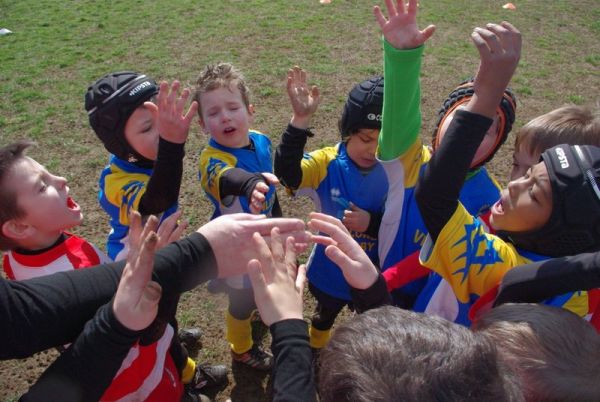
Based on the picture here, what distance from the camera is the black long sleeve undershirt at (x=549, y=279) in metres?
1.55

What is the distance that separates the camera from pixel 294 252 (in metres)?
1.73

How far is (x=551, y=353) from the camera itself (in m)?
1.34

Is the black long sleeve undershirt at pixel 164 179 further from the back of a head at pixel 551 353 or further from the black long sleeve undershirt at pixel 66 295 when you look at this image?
the back of a head at pixel 551 353

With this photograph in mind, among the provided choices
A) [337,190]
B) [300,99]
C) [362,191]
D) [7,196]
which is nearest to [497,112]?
[362,191]

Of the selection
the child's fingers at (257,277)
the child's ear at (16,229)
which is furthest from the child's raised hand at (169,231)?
the child's ear at (16,229)

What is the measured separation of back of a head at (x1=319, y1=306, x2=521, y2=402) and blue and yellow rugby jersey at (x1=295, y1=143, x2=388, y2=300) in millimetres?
1503

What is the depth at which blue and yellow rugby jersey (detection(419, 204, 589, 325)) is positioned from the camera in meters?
1.72

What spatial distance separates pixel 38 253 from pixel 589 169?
2.38 meters

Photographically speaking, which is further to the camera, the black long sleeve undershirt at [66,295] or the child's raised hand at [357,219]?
the child's raised hand at [357,219]

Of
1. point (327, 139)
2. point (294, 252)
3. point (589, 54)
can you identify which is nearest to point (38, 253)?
point (294, 252)

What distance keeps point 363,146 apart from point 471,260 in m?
1.12

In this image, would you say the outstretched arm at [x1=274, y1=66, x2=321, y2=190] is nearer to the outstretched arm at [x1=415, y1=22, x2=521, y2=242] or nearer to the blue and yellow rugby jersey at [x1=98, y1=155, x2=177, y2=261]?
the blue and yellow rugby jersey at [x1=98, y1=155, x2=177, y2=261]

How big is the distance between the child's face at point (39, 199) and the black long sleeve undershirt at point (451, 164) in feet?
5.61

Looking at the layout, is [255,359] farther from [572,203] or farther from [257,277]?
[572,203]
